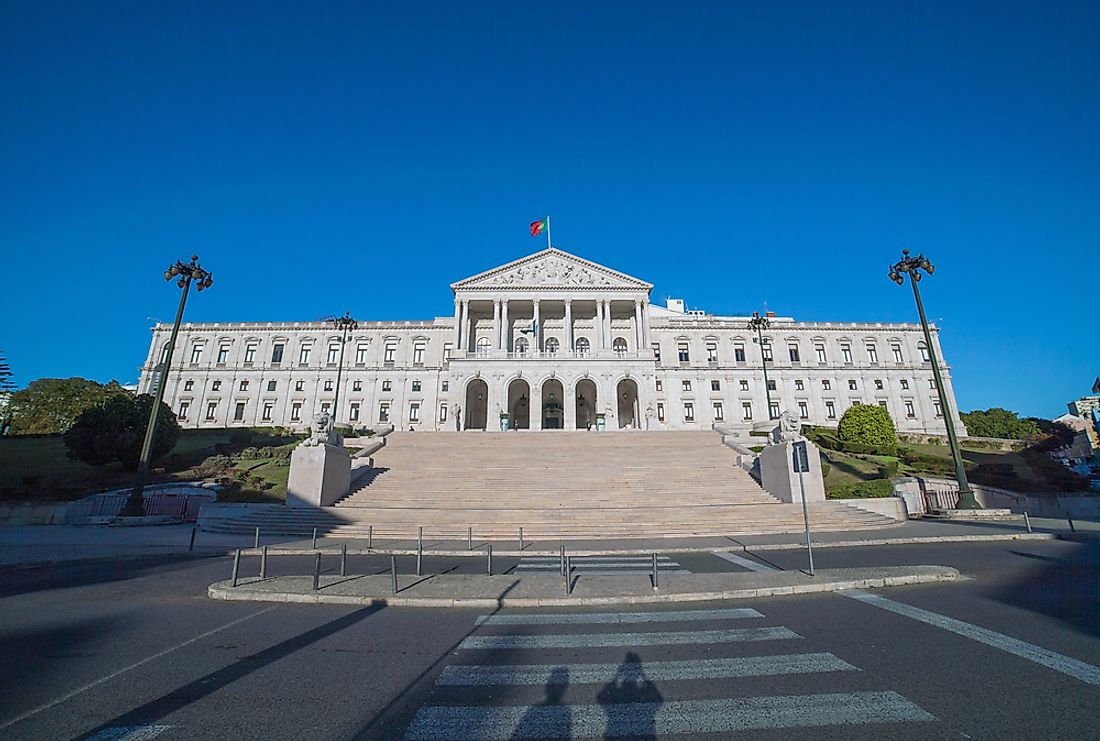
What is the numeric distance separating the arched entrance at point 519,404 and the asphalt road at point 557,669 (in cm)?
4276

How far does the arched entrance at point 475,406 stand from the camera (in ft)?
165

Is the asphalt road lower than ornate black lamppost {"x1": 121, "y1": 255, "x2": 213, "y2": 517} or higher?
lower

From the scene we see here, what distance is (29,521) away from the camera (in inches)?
842

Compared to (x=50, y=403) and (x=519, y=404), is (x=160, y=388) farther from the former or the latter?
(x=50, y=403)

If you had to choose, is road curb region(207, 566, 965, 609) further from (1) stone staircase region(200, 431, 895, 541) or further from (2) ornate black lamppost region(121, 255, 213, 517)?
(2) ornate black lamppost region(121, 255, 213, 517)

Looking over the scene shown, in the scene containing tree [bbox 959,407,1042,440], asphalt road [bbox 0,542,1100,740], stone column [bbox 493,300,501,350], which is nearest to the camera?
asphalt road [bbox 0,542,1100,740]

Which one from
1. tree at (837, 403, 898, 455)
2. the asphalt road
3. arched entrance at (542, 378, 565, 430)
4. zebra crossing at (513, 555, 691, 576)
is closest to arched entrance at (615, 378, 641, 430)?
arched entrance at (542, 378, 565, 430)

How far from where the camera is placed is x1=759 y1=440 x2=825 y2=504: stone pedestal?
67.4ft

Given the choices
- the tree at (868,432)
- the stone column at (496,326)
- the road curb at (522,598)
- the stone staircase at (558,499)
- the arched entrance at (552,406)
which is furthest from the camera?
the arched entrance at (552,406)

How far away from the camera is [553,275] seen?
5691 centimetres

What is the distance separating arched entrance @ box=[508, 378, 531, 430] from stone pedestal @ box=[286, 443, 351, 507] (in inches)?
1163

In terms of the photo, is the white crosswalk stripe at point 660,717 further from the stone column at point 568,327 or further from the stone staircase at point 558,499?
the stone column at point 568,327

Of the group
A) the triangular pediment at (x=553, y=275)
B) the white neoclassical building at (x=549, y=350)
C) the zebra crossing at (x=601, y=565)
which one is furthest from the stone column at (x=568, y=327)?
the zebra crossing at (x=601, y=565)

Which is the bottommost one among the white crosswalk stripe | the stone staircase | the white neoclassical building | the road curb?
the white crosswalk stripe
